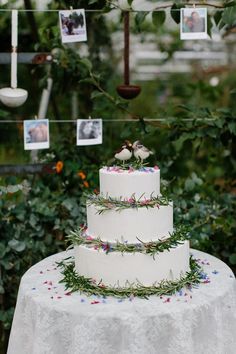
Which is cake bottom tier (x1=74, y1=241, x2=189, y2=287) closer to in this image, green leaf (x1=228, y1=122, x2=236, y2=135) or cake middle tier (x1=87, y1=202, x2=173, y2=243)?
cake middle tier (x1=87, y1=202, x2=173, y2=243)

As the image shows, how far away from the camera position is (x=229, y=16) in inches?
97.0

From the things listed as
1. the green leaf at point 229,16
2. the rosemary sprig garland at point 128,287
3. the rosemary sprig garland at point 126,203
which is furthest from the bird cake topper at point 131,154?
the green leaf at point 229,16

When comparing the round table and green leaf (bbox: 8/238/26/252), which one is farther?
green leaf (bbox: 8/238/26/252)

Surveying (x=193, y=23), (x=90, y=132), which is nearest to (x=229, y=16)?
(x=193, y=23)

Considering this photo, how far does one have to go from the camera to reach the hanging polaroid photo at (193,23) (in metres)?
2.67

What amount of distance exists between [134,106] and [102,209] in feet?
12.5

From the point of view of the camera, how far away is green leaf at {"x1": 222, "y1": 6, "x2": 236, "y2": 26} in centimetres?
246

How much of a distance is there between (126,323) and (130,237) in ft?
1.02

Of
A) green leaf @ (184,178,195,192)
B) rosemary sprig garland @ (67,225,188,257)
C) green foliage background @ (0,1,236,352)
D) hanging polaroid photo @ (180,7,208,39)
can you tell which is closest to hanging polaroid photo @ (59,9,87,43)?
green foliage background @ (0,1,236,352)

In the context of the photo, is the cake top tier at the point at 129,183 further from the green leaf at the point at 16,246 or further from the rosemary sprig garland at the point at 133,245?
the green leaf at the point at 16,246

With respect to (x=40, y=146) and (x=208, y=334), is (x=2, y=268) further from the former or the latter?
(x=208, y=334)

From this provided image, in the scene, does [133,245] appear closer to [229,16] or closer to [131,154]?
[131,154]

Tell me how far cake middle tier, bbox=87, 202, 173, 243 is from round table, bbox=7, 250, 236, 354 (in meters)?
0.21

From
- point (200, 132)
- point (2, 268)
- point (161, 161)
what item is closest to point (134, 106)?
point (161, 161)
